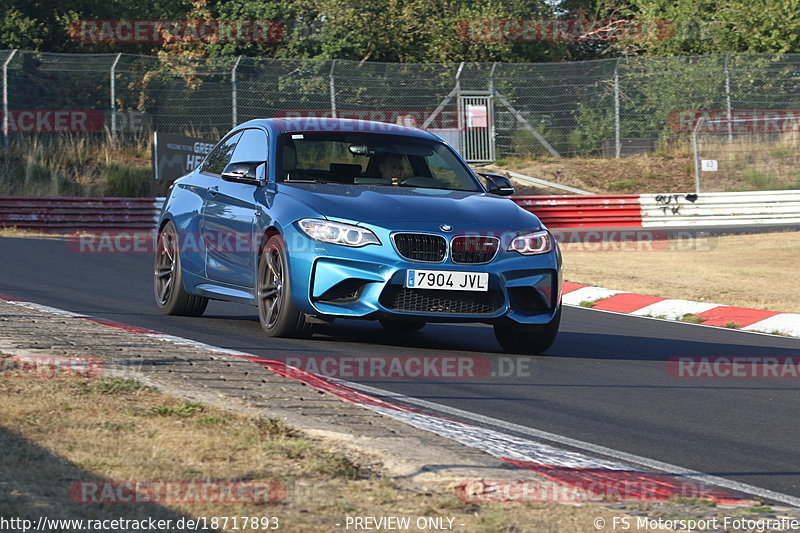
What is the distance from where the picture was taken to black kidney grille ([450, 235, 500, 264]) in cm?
845

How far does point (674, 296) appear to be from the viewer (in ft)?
50.5

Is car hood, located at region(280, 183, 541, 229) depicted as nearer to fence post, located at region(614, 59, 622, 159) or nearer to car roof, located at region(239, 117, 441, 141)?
car roof, located at region(239, 117, 441, 141)

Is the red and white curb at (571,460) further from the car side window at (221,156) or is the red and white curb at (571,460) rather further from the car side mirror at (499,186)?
the car side window at (221,156)

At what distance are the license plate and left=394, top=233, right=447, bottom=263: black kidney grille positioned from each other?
10cm

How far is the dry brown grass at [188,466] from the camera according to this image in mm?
4082

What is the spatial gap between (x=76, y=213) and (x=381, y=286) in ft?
54.9

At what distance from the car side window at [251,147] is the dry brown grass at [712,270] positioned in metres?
6.72

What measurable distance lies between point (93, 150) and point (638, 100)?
12.6 metres

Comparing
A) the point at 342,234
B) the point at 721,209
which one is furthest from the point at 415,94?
the point at 342,234

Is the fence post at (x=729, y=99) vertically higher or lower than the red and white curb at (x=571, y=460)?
higher
